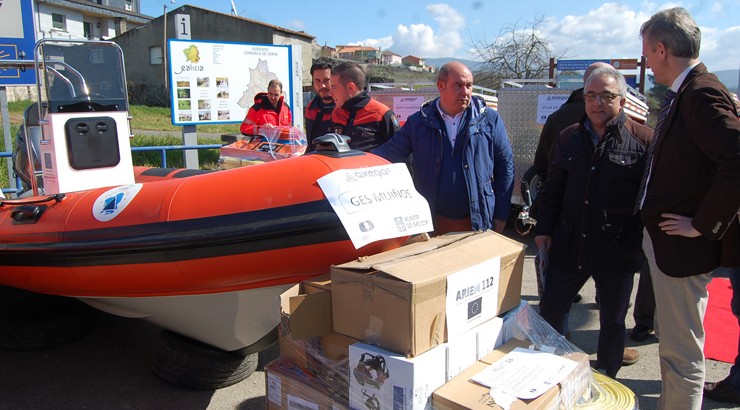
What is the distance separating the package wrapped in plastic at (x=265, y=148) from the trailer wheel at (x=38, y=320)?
4.73 ft

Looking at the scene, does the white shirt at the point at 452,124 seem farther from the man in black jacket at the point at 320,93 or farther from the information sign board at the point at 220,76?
the information sign board at the point at 220,76

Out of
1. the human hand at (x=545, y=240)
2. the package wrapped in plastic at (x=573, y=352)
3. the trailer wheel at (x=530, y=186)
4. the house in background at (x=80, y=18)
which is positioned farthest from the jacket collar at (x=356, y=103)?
the house in background at (x=80, y=18)

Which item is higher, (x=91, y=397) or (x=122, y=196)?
(x=122, y=196)

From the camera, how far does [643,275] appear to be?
3.68 m

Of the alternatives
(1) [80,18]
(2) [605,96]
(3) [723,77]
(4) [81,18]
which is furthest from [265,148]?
(4) [81,18]

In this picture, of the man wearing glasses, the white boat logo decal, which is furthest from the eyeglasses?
the white boat logo decal

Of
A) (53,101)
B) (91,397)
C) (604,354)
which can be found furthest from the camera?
(53,101)

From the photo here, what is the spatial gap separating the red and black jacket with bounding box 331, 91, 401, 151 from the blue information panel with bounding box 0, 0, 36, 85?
5.39m

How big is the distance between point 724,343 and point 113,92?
4114 millimetres

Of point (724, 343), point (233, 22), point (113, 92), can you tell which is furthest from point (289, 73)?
point (233, 22)

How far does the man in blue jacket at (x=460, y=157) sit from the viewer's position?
9.01ft

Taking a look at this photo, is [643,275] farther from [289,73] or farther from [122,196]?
[289,73]

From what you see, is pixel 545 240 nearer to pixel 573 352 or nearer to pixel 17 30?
pixel 573 352

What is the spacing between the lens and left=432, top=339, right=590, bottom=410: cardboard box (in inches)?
66.3
